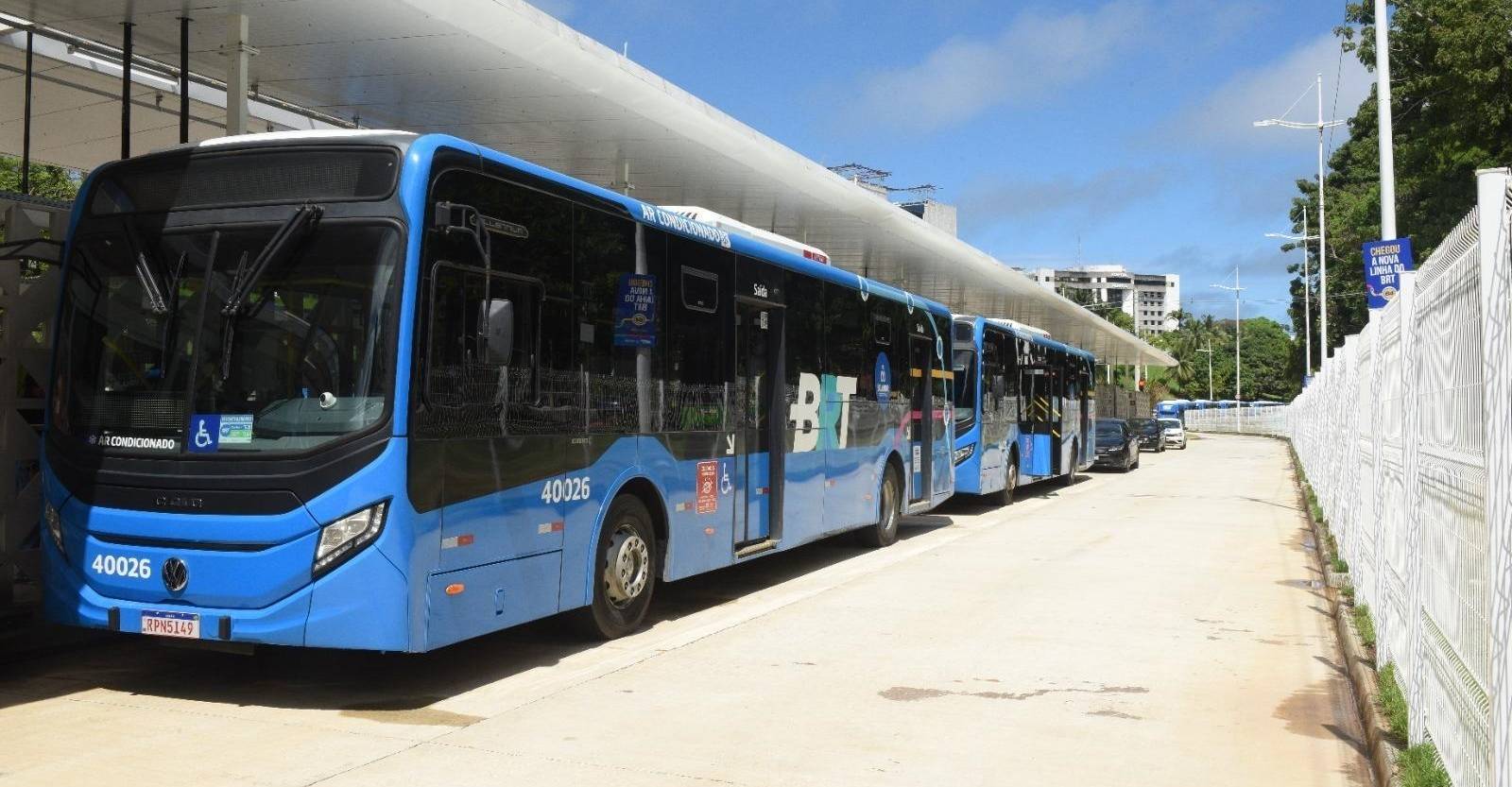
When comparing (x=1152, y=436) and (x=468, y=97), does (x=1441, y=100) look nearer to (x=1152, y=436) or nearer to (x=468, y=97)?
(x=468, y=97)

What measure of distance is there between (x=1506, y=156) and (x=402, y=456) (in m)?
29.0

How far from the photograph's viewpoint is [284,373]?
6.97m

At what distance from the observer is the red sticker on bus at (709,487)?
34.1 feet

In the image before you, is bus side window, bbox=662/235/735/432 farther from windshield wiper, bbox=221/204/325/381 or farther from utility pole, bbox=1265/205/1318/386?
utility pole, bbox=1265/205/1318/386

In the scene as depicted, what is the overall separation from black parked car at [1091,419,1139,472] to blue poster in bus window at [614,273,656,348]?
2927 cm

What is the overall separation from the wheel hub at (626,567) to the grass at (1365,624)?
5.08 metres

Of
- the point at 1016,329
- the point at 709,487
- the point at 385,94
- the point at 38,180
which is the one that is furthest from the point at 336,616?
the point at 38,180

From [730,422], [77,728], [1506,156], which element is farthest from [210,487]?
[1506,156]

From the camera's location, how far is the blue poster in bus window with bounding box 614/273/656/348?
362 inches

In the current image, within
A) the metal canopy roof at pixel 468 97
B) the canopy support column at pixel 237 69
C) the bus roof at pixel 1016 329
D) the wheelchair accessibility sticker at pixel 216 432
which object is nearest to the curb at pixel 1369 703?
the wheelchair accessibility sticker at pixel 216 432

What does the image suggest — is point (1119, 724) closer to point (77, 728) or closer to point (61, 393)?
point (77, 728)

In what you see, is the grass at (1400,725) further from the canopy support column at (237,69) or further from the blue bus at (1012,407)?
the blue bus at (1012,407)

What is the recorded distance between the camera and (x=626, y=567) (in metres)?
9.35

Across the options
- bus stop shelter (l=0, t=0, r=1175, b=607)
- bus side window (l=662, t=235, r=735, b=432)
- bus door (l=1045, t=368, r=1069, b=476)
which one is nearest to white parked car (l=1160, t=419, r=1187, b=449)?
bus door (l=1045, t=368, r=1069, b=476)
